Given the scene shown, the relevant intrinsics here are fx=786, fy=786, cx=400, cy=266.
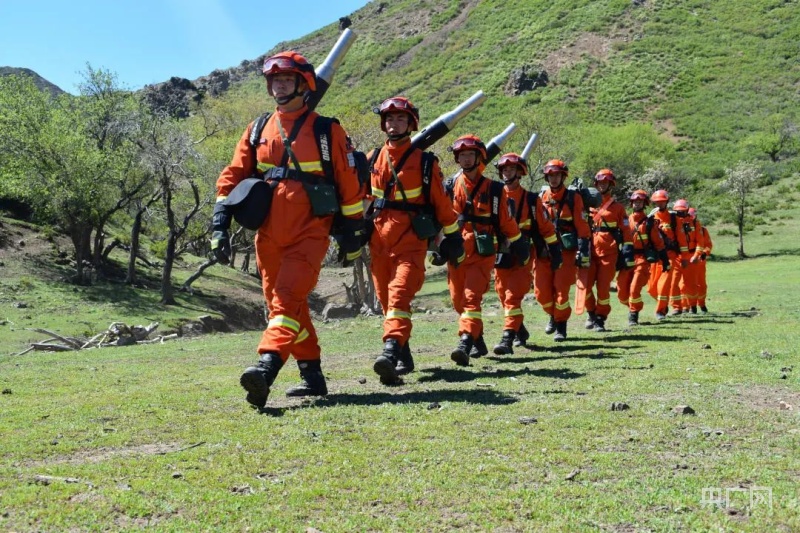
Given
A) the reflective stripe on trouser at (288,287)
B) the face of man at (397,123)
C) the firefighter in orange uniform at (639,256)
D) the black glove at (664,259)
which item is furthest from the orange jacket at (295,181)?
the black glove at (664,259)

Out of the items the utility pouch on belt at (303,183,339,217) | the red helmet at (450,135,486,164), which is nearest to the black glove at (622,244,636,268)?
the red helmet at (450,135,486,164)

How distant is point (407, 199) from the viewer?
7863 mm

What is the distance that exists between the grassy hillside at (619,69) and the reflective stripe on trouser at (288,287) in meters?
42.5

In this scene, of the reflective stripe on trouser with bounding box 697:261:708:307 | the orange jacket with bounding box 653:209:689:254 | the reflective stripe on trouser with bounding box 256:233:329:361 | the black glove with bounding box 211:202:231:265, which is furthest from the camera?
the reflective stripe on trouser with bounding box 697:261:708:307

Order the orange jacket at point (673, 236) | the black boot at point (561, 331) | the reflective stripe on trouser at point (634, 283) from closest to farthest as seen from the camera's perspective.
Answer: the black boot at point (561, 331) → the reflective stripe on trouser at point (634, 283) → the orange jacket at point (673, 236)

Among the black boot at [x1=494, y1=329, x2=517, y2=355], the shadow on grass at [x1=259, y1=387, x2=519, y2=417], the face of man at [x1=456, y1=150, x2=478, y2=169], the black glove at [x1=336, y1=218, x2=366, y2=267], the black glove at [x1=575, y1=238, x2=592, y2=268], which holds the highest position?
the face of man at [x1=456, y1=150, x2=478, y2=169]

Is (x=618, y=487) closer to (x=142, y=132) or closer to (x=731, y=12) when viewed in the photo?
(x=142, y=132)

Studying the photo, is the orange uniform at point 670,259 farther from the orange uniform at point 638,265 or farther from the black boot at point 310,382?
the black boot at point 310,382

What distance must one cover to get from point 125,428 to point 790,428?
4.33m

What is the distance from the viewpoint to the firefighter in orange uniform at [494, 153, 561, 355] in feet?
33.2

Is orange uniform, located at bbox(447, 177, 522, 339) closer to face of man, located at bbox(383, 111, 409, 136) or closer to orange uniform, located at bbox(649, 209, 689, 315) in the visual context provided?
face of man, located at bbox(383, 111, 409, 136)

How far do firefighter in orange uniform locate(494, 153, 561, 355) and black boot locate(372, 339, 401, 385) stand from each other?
2665mm

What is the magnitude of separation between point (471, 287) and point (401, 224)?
1643mm

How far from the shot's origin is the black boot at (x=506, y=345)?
31.8 feet
